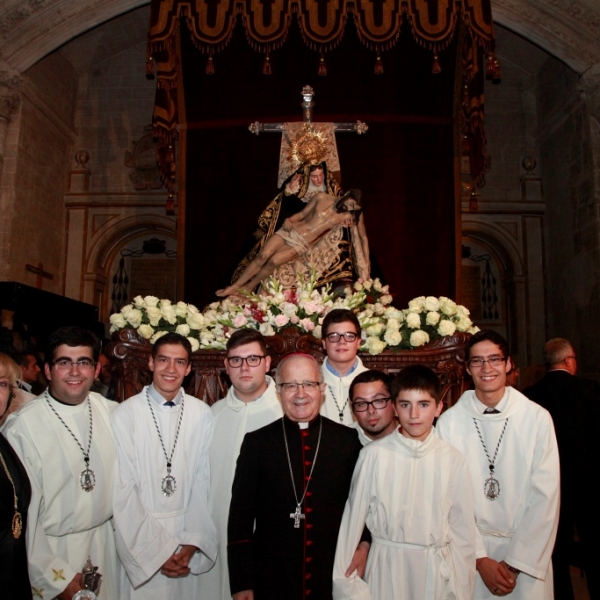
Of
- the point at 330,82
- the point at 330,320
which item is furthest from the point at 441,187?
the point at 330,320

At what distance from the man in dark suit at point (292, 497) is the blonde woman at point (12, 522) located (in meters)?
0.75

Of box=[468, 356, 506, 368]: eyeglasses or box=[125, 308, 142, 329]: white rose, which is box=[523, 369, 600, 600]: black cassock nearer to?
box=[468, 356, 506, 368]: eyeglasses

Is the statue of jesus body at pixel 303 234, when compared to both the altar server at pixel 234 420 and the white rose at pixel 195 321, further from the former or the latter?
the altar server at pixel 234 420

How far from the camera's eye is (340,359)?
11.2 ft

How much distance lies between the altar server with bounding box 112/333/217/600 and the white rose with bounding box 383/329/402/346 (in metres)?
1.33

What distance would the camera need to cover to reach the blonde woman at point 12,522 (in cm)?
223

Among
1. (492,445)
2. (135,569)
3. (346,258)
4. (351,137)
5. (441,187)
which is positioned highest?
(351,137)

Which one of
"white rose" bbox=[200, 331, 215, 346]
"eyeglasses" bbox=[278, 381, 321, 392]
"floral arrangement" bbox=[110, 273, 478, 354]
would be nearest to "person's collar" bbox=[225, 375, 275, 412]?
"eyeglasses" bbox=[278, 381, 321, 392]

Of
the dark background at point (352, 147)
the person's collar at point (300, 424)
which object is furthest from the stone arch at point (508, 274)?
the person's collar at point (300, 424)

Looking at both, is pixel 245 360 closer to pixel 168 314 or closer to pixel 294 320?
pixel 294 320

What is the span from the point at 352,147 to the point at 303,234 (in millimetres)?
2787

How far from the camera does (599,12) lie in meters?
8.87

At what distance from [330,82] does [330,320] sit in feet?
18.8

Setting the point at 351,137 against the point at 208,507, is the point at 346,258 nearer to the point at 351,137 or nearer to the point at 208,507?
the point at 351,137
